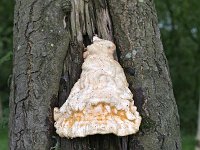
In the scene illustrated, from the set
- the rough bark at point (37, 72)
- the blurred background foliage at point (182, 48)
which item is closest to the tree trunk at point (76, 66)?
the rough bark at point (37, 72)

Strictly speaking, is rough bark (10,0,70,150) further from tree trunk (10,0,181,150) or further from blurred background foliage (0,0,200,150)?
blurred background foliage (0,0,200,150)

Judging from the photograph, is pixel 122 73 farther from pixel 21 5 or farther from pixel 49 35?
pixel 21 5

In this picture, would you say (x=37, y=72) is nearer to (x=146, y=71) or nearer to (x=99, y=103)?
(x=99, y=103)

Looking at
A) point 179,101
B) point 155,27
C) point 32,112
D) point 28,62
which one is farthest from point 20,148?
point 179,101

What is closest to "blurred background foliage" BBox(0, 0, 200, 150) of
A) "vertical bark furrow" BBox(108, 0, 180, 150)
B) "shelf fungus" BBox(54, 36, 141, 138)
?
"vertical bark furrow" BBox(108, 0, 180, 150)

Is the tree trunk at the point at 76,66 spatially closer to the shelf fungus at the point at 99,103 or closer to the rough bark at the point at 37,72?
the rough bark at the point at 37,72

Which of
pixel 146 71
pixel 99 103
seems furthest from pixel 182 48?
pixel 99 103
